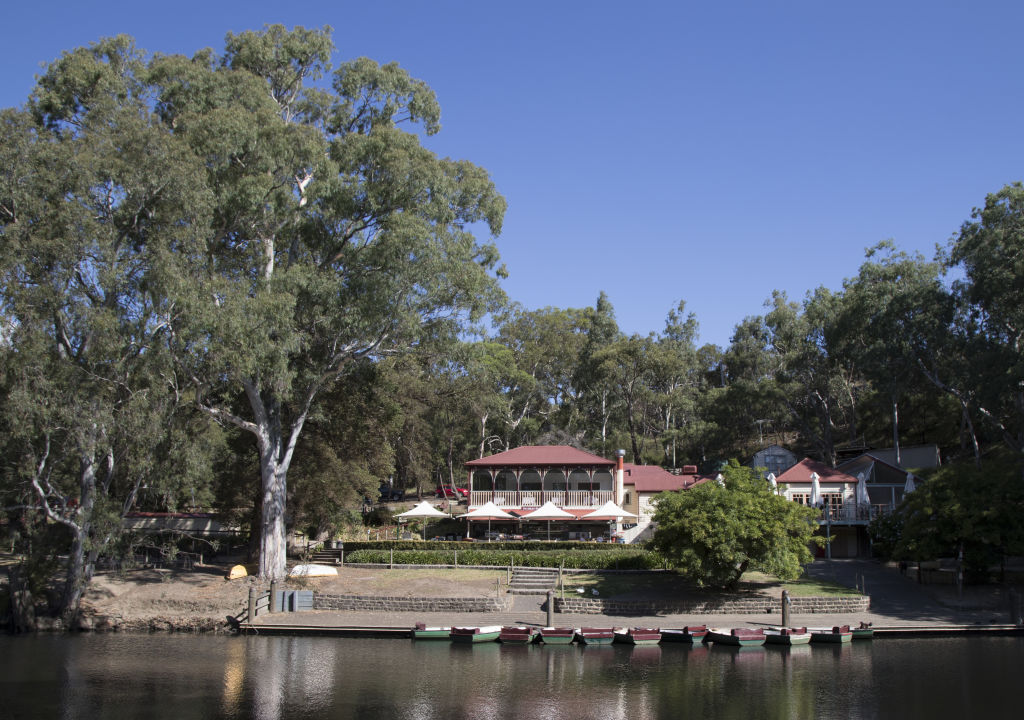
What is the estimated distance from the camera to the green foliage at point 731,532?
28.2 m

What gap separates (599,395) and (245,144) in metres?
46.3

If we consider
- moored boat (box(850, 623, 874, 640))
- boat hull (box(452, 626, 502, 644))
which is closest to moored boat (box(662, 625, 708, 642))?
moored boat (box(850, 623, 874, 640))

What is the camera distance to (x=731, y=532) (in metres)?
28.0

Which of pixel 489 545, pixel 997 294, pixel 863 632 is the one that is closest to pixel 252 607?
pixel 489 545

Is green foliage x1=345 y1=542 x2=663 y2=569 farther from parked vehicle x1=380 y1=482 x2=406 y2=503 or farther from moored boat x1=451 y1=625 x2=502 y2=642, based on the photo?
parked vehicle x1=380 y1=482 x2=406 y2=503

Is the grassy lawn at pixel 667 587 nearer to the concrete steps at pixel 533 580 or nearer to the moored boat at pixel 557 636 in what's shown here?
the concrete steps at pixel 533 580

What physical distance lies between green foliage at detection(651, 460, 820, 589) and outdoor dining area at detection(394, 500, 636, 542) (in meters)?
10.5

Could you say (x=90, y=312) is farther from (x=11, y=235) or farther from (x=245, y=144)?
(x=245, y=144)

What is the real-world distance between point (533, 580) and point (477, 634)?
759cm

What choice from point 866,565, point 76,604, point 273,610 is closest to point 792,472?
point 866,565

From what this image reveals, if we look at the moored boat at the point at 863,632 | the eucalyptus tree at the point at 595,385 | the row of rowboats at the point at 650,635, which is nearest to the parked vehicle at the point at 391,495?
the eucalyptus tree at the point at 595,385

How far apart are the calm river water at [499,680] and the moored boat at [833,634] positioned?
67 centimetres

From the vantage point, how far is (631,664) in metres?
23.2

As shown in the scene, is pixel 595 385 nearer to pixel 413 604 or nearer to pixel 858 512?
pixel 858 512
